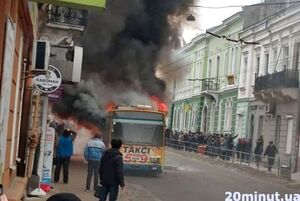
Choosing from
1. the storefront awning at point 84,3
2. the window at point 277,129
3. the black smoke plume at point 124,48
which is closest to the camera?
the storefront awning at point 84,3

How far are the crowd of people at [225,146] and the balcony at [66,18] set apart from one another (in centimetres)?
1102

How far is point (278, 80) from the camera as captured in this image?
105ft

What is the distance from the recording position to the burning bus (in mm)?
20703

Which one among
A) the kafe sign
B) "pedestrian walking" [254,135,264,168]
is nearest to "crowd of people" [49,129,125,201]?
the kafe sign

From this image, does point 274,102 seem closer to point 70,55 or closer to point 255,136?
point 255,136

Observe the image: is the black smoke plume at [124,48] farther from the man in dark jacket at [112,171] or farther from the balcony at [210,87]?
the balcony at [210,87]

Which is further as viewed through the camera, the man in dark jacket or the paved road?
the paved road

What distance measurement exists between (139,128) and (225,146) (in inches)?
Result: 529

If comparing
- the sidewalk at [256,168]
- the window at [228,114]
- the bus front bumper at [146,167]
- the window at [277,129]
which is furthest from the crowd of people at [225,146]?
the bus front bumper at [146,167]

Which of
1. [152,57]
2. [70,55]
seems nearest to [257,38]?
[152,57]

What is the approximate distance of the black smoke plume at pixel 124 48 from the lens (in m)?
25.0

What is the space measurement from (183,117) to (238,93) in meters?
11.8

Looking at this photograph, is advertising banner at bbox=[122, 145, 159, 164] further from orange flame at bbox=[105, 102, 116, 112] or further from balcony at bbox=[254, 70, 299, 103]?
balcony at bbox=[254, 70, 299, 103]

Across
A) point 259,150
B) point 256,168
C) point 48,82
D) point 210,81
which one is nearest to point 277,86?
point 259,150
